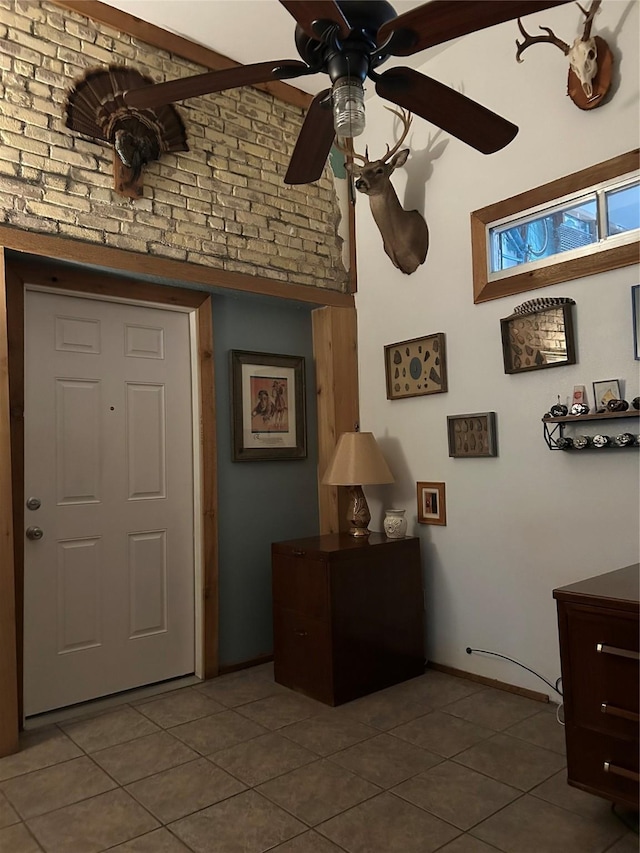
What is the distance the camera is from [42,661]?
301cm

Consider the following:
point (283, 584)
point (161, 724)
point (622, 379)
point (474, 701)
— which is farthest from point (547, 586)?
point (161, 724)

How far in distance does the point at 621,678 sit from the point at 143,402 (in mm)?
2582

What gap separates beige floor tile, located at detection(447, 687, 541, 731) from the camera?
2.81m

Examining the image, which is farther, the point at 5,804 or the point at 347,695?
the point at 347,695

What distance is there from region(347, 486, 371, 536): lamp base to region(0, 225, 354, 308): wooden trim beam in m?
1.23

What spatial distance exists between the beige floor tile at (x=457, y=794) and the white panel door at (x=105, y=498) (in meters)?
1.64

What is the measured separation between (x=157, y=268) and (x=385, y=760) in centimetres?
252

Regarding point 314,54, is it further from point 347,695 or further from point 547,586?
point 347,695

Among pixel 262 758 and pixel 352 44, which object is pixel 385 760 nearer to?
pixel 262 758

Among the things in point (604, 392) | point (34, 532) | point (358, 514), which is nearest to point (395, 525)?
point (358, 514)

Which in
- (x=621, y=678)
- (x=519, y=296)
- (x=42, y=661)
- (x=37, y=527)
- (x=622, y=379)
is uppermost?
(x=519, y=296)

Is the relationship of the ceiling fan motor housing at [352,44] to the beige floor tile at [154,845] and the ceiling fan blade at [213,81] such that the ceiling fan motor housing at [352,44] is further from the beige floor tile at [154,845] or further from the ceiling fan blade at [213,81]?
the beige floor tile at [154,845]

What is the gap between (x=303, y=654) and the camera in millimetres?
3201

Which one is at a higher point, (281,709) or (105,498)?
(105,498)
